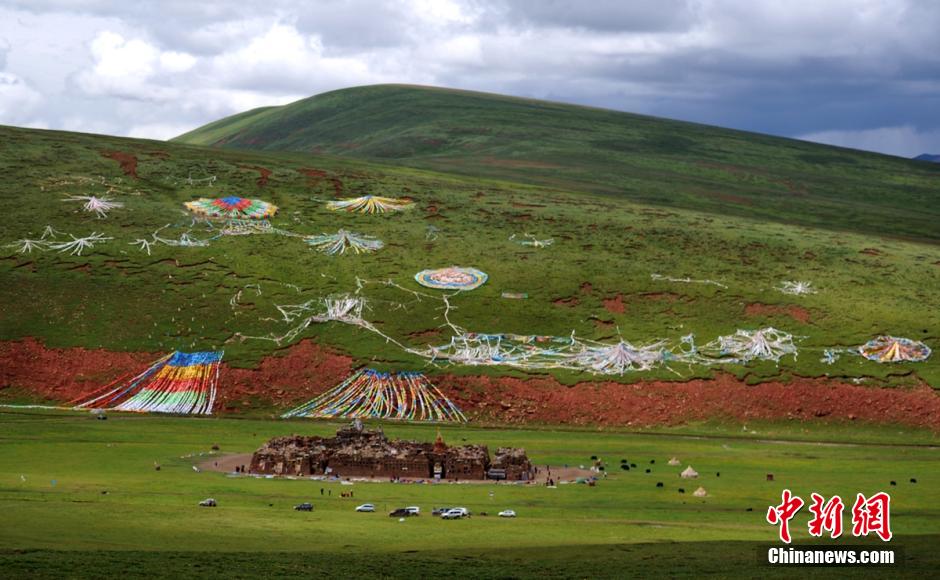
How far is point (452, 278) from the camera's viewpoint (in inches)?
5207

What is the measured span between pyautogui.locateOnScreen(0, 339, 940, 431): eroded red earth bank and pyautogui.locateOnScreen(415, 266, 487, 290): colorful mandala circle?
2213cm

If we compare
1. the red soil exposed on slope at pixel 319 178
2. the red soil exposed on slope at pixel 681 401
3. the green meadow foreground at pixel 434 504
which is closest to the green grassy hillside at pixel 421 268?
the red soil exposed on slope at pixel 319 178

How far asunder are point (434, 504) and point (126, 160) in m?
124

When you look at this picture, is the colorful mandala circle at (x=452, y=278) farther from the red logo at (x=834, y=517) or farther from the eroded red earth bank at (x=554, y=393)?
the red logo at (x=834, y=517)

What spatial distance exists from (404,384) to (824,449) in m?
38.0

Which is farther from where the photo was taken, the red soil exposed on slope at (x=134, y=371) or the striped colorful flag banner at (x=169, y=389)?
the red soil exposed on slope at (x=134, y=371)

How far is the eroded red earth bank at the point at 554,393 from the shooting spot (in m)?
103

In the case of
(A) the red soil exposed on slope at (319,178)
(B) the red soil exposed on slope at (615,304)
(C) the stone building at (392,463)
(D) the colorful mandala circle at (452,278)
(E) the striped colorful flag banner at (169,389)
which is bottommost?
(C) the stone building at (392,463)

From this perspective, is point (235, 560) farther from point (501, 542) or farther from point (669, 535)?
point (669, 535)

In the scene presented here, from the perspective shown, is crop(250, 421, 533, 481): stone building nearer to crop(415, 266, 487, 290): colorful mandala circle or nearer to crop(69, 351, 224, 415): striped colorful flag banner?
crop(69, 351, 224, 415): striped colorful flag banner

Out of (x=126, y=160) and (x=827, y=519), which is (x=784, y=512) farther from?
(x=126, y=160)

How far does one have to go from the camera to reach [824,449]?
9131cm

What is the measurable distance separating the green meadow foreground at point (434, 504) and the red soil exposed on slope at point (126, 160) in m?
73.9

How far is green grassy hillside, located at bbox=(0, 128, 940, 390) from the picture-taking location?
11700cm
